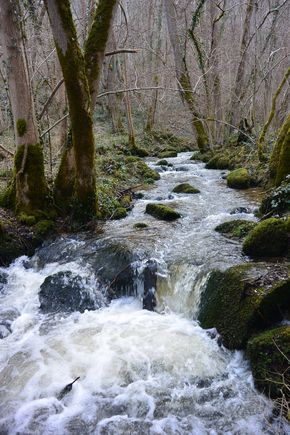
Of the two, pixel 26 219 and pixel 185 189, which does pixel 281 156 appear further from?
pixel 26 219

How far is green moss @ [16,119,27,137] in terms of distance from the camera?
7471 mm

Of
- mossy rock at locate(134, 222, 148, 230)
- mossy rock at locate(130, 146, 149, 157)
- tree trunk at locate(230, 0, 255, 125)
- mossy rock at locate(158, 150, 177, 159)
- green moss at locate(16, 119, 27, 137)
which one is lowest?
mossy rock at locate(134, 222, 148, 230)

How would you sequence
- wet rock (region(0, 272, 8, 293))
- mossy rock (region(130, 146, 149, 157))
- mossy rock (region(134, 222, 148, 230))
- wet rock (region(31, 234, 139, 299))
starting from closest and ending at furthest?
wet rock (region(31, 234, 139, 299)), wet rock (region(0, 272, 8, 293)), mossy rock (region(134, 222, 148, 230)), mossy rock (region(130, 146, 149, 157))

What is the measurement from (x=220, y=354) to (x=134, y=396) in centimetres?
129

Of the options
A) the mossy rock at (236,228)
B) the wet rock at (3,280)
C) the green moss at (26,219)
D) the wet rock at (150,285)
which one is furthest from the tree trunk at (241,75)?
the wet rock at (3,280)

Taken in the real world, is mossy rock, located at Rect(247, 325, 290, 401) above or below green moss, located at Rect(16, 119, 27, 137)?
below

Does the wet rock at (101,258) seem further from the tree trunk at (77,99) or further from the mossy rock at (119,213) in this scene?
the mossy rock at (119,213)

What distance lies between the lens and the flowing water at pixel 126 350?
3709 millimetres

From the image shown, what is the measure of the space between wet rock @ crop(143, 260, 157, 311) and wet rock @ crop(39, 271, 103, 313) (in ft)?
2.64

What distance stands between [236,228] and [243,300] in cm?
274

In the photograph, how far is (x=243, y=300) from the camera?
15.3 feet

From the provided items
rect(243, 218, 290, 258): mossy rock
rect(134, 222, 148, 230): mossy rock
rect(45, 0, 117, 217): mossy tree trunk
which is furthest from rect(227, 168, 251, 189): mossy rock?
rect(243, 218, 290, 258): mossy rock

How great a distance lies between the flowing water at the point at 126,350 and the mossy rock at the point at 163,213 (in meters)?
0.53

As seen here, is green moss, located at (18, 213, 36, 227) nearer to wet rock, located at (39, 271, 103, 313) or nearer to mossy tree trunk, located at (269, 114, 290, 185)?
wet rock, located at (39, 271, 103, 313)
